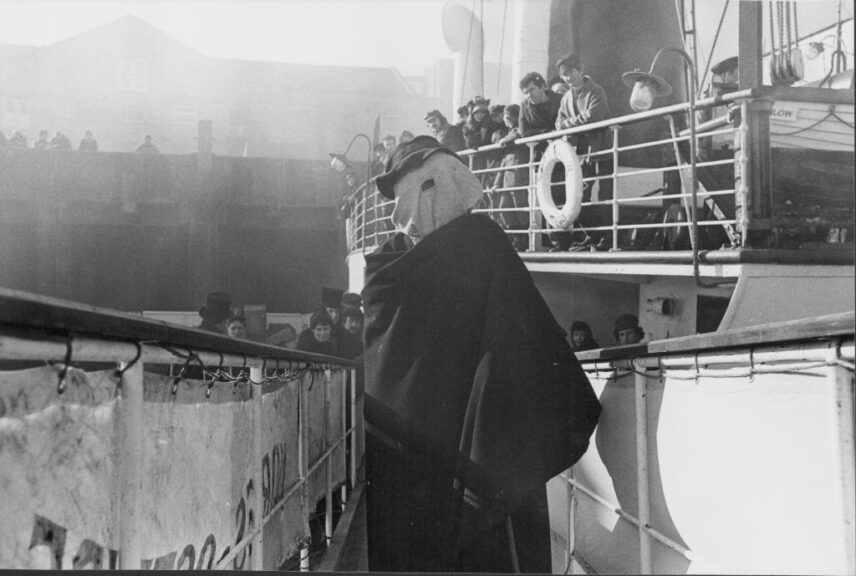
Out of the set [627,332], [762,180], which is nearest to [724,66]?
[762,180]

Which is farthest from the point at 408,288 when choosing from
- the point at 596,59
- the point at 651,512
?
the point at 596,59

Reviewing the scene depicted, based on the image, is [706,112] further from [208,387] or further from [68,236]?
[68,236]

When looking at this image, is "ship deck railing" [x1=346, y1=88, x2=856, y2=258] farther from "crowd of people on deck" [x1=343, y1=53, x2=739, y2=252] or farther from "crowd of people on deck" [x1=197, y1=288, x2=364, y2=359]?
"crowd of people on deck" [x1=197, y1=288, x2=364, y2=359]

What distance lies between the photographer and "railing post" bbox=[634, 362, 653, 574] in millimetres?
2109

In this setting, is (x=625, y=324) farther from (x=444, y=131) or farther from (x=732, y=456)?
(x=444, y=131)

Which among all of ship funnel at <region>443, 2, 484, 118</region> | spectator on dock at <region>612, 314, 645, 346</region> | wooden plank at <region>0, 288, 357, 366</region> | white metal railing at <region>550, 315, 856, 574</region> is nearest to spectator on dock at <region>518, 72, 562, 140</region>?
spectator on dock at <region>612, 314, 645, 346</region>

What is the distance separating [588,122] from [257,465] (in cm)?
399

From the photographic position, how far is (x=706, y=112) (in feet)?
19.2

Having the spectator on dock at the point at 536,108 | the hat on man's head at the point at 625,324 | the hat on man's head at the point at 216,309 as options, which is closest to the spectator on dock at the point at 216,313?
the hat on man's head at the point at 216,309

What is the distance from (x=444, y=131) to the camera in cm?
756

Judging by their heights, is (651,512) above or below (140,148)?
below

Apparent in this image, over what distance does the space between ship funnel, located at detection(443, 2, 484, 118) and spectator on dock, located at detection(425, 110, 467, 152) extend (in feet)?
13.0

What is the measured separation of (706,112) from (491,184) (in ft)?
6.69

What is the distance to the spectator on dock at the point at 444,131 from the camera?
754 cm
